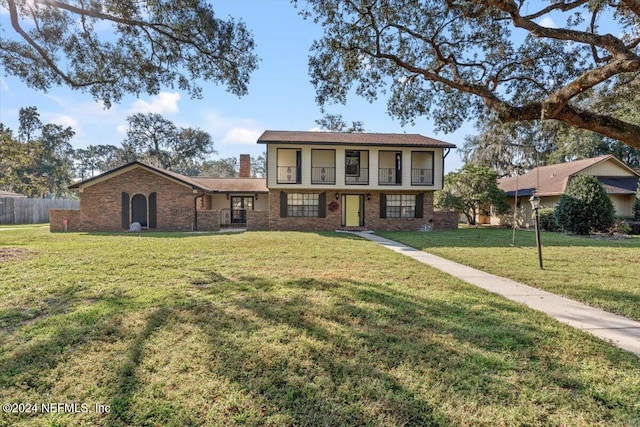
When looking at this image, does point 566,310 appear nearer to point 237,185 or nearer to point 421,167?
point 421,167

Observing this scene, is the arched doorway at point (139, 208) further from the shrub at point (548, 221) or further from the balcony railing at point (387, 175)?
the shrub at point (548, 221)

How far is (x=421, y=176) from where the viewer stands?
18797 millimetres

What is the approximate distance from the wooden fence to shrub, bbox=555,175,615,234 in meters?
36.0

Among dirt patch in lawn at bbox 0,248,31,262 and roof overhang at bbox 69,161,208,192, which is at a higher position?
roof overhang at bbox 69,161,208,192

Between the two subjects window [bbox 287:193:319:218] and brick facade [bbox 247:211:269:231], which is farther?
window [bbox 287:193:319:218]

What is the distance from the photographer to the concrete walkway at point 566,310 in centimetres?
379

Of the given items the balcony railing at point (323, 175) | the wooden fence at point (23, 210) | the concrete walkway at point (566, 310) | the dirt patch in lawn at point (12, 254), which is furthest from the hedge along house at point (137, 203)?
the concrete walkway at point (566, 310)

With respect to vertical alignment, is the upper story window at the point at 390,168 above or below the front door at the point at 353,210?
above

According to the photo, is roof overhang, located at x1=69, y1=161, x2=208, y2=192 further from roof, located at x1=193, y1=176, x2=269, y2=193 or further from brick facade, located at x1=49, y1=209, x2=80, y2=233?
roof, located at x1=193, y1=176, x2=269, y2=193

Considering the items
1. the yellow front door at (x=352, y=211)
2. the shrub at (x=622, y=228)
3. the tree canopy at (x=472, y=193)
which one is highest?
the tree canopy at (x=472, y=193)

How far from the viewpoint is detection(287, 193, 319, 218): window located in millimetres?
18688

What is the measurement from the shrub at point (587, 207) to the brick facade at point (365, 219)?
6.55 m

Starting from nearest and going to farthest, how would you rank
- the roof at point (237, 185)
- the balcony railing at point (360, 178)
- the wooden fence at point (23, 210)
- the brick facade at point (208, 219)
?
the brick facade at point (208, 219), the balcony railing at point (360, 178), the roof at point (237, 185), the wooden fence at point (23, 210)

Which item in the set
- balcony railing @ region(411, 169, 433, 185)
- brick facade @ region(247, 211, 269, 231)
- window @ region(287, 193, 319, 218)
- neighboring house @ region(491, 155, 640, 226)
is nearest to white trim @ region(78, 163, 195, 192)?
brick facade @ region(247, 211, 269, 231)
